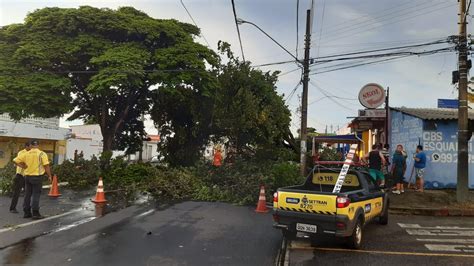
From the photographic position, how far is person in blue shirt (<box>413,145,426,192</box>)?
14.0m

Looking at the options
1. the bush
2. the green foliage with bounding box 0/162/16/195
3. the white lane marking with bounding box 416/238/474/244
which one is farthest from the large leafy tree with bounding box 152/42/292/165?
the white lane marking with bounding box 416/238/474/244

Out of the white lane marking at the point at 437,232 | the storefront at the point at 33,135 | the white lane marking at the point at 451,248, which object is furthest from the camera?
the storefront at the point at 33,135

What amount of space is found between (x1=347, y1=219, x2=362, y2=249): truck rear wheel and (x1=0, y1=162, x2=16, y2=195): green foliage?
11.8 metres

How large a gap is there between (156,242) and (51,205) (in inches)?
227

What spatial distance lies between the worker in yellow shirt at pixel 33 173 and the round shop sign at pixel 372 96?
12.4m

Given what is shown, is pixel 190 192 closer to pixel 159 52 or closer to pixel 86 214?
pixel 86 214

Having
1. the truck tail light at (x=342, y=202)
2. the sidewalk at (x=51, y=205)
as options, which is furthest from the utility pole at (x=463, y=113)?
the sidewalk at (x=51, y=205)

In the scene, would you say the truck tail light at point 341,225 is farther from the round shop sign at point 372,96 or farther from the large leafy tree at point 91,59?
the large leafy tree at point 91,59

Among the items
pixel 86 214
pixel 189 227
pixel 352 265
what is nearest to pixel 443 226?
pixel 352 265

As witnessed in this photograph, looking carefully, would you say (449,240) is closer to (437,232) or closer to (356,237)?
(437,232)

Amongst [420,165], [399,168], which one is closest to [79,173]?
[399,168]

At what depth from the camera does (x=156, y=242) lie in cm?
789

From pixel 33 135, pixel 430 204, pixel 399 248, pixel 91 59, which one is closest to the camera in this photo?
pixel 399 248

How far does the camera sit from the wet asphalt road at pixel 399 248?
23.3 feet
